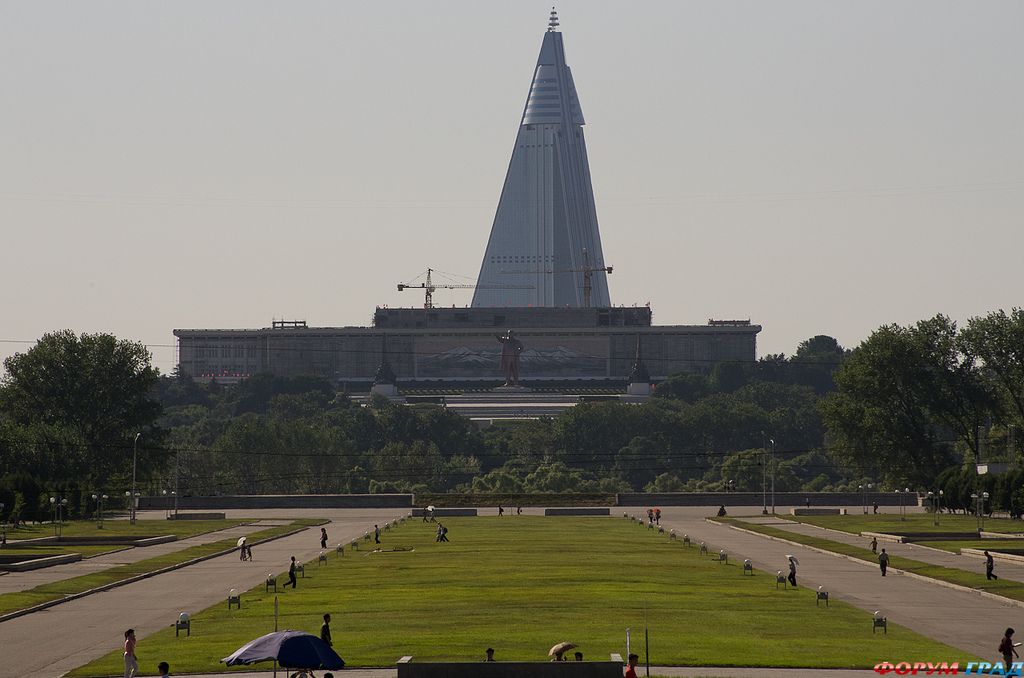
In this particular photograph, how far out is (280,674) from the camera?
42.0m

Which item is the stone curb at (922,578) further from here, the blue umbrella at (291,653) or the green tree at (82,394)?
the green tree at (82,394)

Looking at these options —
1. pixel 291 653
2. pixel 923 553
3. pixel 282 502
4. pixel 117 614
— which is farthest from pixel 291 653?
pixel 282 502

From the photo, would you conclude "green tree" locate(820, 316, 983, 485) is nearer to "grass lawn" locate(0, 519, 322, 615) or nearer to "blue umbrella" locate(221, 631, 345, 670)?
"grass lawn" locate(0, 519, 322, 615)

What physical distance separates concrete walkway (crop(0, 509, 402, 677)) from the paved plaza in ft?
0.10

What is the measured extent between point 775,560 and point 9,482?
53.4 m

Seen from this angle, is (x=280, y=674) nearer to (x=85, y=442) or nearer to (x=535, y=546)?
(x=535, y=546)

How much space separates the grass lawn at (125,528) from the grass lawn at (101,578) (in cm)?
826

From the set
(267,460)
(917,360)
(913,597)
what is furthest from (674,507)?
(913,597)

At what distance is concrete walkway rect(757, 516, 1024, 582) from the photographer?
71125mm

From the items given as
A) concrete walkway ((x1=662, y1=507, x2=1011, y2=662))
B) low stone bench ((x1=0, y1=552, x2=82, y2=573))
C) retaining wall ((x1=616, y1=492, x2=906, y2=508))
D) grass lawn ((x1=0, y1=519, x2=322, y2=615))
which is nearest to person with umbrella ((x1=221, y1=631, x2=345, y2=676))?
concrete walkway ((x1=662, y1=507, x2=1011, y2=662))

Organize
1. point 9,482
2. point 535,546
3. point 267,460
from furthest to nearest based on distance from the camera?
point 267,460 < point 9,482 < point 535,546

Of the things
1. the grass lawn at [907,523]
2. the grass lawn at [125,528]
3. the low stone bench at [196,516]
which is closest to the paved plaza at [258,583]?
the grass lawn at [907,523]

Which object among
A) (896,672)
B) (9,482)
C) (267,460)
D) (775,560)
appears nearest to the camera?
(896,672)

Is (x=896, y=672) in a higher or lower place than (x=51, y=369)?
→ lower
